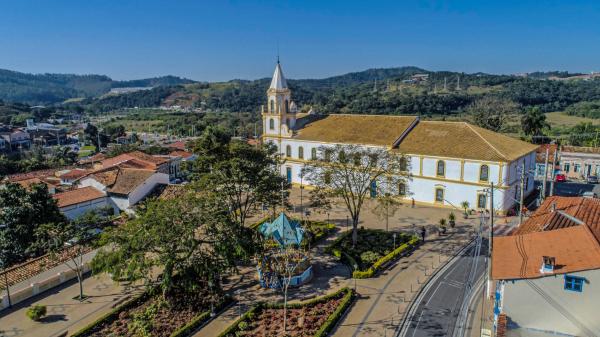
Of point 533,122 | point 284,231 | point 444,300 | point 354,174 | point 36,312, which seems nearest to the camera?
point 36,312

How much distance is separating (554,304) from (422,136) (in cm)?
2884

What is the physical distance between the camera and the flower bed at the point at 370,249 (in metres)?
28.6

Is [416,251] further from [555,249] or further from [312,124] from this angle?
[312,124]

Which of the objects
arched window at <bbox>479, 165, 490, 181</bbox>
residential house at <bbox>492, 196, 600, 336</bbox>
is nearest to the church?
arched window at <bbox>479, 165, 490, 181</bbox>

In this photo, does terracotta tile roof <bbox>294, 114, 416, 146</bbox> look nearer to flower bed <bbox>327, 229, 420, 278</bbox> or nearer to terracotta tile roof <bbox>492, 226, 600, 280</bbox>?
flower bed <bbox>327, 229, 420, 278</bbox>

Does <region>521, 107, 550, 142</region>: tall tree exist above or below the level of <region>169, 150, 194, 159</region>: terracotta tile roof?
above

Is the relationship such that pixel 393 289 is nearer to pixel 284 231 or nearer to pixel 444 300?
pixel 444 300

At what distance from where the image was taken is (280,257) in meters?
28.2

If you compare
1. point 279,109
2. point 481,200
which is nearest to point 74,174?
point 279,109

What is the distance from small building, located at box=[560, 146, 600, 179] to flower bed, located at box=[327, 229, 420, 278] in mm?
33919

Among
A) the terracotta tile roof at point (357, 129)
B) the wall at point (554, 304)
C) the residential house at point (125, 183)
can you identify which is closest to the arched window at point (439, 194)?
the terracotta tile roof at point (357, 129)

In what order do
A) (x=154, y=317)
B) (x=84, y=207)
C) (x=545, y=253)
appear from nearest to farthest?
(x=545, y=253) → (x=154, y=317) → (x=84, y=207)

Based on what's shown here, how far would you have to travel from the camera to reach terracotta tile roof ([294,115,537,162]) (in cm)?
4138

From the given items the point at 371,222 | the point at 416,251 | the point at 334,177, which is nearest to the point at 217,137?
the point at 334,177
